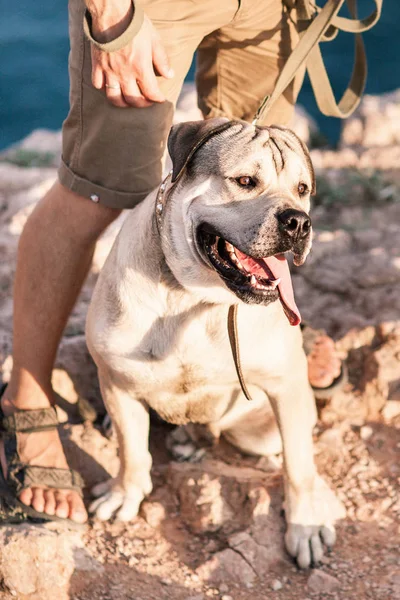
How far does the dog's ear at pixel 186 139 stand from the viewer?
103 inches

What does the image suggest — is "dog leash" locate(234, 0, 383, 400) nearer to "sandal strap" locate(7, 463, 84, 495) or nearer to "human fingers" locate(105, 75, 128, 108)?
"human fingers" locate(105, 75, 128, 108)

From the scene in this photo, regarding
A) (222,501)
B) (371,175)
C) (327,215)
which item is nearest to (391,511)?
(222,501)

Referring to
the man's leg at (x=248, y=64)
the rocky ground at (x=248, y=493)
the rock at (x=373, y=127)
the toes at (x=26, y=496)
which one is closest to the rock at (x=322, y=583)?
the rocky ground at (x=248, y=493)

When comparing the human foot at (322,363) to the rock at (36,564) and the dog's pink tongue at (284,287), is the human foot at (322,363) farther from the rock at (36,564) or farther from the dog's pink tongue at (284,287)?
the rock at (36,564)

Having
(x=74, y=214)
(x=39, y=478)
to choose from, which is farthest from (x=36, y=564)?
(x=74, y=214)

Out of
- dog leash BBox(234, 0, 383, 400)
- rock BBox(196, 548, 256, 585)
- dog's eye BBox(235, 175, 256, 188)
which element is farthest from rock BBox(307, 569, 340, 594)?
dog's eye BBox(235, 175, 256, 188)

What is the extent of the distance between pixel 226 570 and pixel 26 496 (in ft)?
2.93

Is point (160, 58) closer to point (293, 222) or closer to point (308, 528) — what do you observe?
point (293, 222)

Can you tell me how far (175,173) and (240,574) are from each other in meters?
1.58

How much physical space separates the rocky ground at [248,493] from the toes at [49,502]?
0.13 m

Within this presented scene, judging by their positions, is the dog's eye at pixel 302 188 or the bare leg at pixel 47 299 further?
the bare leg at pixel 47 299

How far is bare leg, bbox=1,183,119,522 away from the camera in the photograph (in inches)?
122

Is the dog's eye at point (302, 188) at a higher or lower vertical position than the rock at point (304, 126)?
higher

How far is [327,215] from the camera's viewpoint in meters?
5.73
